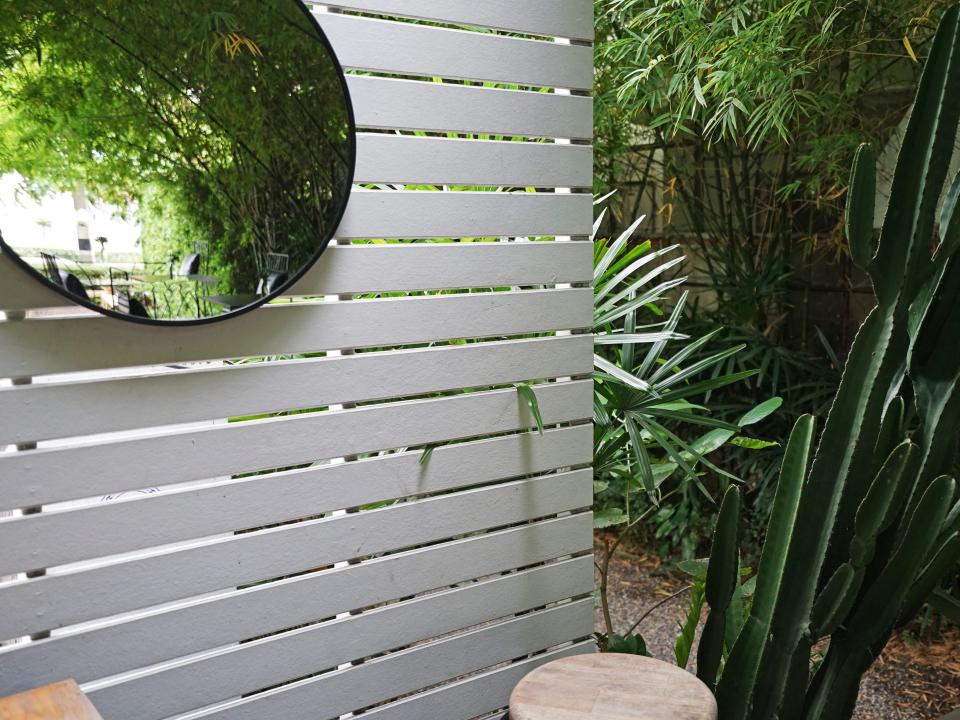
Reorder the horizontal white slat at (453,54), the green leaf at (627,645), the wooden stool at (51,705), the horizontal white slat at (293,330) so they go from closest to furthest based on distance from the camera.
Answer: the wooden stool at (51,705)
the horizontal white slat at (293,330)
the horizontal white slat at (453,54)
the green leaf at (627,645)

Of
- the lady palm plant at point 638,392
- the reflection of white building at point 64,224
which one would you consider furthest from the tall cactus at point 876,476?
the reflection of white building at point 64,224

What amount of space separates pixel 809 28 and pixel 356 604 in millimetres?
2648

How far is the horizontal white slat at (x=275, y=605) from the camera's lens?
1.51 meters

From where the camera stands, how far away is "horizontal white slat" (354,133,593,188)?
1.77 meters

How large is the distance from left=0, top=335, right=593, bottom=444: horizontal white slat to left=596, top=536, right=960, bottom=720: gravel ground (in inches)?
79.8

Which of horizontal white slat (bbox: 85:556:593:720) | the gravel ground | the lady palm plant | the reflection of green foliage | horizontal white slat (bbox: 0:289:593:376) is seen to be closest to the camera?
the reflection of green foliage

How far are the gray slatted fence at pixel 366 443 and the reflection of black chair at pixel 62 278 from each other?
0.14 ft

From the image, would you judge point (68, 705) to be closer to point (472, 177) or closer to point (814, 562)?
point (472, 177)

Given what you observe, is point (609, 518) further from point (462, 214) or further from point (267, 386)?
point (267, 386)

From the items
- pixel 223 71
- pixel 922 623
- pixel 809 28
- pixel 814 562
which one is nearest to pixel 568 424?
pixel 814 562

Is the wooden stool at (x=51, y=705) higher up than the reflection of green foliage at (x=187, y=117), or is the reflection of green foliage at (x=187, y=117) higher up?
the reflection of green foliage at (x=187, y=117)

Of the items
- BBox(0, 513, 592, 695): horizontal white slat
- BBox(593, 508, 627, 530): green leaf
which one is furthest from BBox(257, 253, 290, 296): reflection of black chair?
BBox(593, 508, 627, 530): green leaf

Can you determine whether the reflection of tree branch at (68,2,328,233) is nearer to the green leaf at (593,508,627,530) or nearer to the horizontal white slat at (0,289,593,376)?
the horizontal white slat at (0,289,593,376)

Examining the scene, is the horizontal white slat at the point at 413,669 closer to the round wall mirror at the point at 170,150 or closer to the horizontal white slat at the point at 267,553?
the horizontal white slat at the point at 267,553
